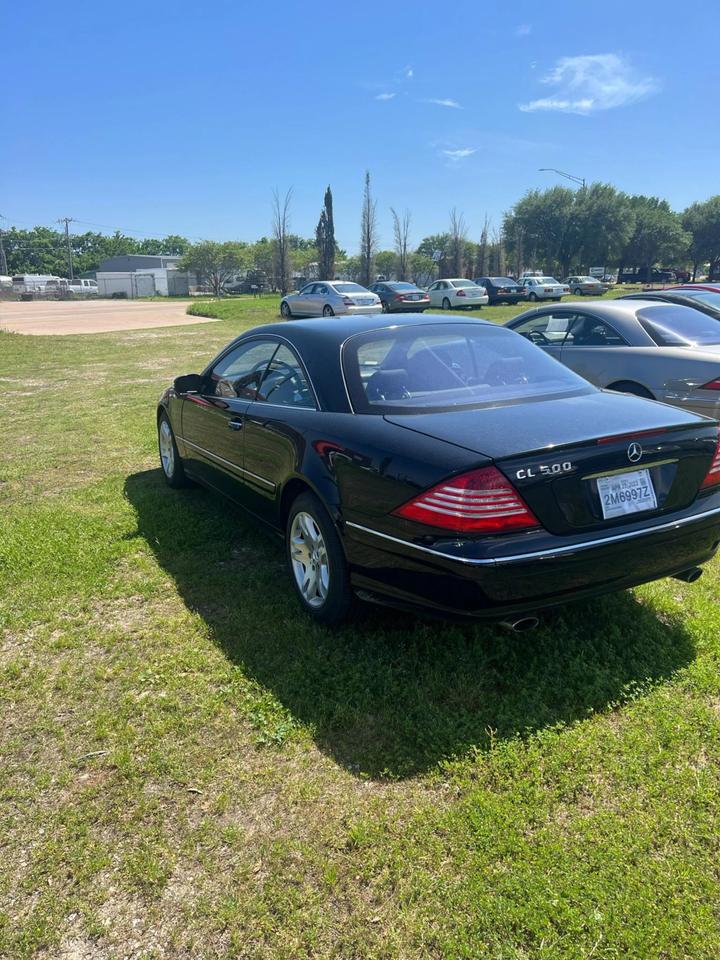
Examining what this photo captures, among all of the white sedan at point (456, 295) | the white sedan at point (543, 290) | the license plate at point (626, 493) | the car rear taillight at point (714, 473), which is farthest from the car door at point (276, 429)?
the white sedan at point (543, 290)

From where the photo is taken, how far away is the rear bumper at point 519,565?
106 inches

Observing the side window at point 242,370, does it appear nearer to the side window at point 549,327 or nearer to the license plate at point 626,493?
the license plate at point 626,493

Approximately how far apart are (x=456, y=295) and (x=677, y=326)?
2546 cm

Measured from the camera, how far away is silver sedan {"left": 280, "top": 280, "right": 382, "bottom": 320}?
2550cm

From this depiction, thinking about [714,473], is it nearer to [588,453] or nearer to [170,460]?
[588,453]

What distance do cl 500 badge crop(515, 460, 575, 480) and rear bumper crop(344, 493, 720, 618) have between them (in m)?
0.24

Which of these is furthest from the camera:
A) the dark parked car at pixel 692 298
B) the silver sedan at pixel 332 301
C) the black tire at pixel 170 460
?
the silver sedan at pixel 332 301

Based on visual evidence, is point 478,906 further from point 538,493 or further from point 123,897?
point 538,493

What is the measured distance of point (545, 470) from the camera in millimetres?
2729

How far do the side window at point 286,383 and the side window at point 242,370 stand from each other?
10cm

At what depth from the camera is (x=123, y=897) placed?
82.4 inches

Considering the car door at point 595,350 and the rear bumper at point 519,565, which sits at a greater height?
the car door at point 595,350

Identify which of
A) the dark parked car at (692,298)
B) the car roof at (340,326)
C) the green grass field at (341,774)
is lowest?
the green grass field at (341,774)

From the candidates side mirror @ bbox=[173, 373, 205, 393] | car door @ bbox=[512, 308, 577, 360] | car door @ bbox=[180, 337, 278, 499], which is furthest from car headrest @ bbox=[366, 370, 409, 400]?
car door @ bbox=[512, 308, 577, 360]
